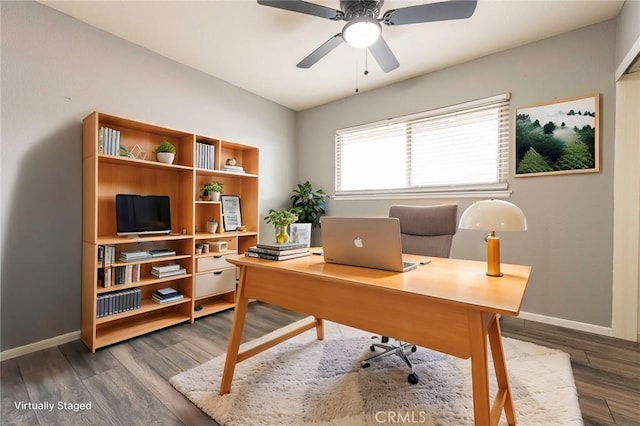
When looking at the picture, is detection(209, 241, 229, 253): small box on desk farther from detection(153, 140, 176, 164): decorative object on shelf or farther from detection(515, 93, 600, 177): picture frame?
detection(515, 93, 600, 177): picture frame

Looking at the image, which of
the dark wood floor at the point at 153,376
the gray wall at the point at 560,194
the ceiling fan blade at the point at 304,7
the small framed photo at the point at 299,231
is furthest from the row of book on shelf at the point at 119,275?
the gray wall at the point at 560,194

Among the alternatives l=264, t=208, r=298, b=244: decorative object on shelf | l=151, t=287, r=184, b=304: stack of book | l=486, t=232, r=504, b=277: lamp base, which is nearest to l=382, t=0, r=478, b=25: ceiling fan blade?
l=486, t=232, r=504, b=277: lamp base

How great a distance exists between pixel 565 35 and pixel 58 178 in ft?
13.8

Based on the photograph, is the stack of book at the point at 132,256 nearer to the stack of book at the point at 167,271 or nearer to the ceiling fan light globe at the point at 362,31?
the stack of book at the point at 167,271

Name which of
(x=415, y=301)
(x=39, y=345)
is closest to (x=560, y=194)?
(x=415, y=301)

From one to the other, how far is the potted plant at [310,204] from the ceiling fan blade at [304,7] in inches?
90.5

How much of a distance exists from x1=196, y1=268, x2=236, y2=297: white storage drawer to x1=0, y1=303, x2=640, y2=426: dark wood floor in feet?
1.18

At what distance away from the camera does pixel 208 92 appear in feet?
10.2

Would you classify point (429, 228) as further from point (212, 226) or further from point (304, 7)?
point (212, 226)

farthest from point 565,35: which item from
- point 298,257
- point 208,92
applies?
point 208,92

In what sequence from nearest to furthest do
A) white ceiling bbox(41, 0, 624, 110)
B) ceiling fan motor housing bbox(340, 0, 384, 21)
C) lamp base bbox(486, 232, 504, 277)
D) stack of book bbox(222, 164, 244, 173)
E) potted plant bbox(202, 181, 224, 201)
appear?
lamp base bbox(486, 232, 504, 277) < ceiling fan motor housing bbox(340, 0, 384, 21) < white ceiling bbox(41, 0, 624, 110) < potted plant bbox(202, 181, 224, 201) < stack of book bbox(222, 164, 244, 173)

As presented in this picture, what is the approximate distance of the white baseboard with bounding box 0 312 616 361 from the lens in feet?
6.35

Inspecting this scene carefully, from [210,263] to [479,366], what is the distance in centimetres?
246

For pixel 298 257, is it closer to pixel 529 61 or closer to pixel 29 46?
pixel 29 46
